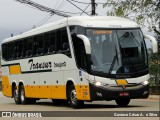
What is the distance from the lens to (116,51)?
21.3m

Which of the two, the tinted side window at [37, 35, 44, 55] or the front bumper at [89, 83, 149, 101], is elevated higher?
the tinted side window at [37, 35, 44, 55]

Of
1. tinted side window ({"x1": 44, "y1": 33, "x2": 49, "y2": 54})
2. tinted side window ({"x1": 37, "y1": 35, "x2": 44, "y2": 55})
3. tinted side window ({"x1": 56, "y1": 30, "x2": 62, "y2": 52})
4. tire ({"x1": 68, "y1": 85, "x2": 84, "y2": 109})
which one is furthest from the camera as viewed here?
tinted side window ({"x1": 37, "y1": 35, "x2": 44, "y2": 55})

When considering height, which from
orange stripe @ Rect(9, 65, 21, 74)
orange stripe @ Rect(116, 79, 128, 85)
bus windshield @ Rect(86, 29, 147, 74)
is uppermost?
bus windshield @ Rect(86, 29, 147, 74)

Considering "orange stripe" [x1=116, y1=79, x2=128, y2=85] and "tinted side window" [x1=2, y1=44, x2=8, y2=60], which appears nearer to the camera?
"orange stripe" [x1=116, y1=79, x2=128, y2=85]

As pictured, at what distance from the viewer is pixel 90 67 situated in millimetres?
21078

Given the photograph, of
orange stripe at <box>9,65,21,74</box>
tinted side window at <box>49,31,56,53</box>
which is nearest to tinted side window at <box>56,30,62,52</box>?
tinted side window at <box>49,31,56,53</box>

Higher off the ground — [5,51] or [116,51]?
[5,51]

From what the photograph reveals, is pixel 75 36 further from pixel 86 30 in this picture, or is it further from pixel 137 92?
pixel 137 92

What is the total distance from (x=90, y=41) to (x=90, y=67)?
0.96 meters

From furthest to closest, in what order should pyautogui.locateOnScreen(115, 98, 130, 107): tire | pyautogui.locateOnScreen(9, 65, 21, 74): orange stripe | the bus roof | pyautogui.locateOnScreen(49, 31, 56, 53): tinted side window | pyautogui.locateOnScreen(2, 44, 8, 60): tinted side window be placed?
pyautogui.locateOnScreen(2, 44, 8, 60): tinted side window < pyautogui.locateOnScreen(9, 65, 21, 74): orange stripe < pyautogui.locateOnScreen(49, 31, 56, 53): tinted side window < pyautogui.locateOnScreen(115, 98, 130, 107): tire < the bus roof

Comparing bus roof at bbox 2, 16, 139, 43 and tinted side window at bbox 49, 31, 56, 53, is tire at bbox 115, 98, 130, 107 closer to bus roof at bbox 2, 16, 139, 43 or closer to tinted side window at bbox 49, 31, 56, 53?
bus roof at bbox 2, 16, 139, 43

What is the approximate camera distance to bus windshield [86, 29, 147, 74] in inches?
832

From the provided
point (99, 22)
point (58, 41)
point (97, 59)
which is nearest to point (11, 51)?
point (58, 41)

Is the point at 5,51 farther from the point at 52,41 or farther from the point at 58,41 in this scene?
the point at 58,41
